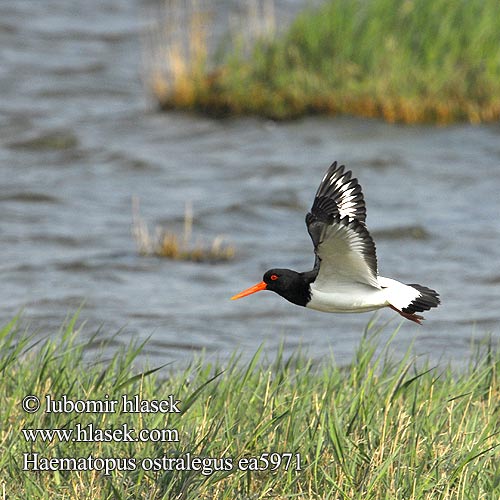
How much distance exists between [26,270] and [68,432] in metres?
5.78

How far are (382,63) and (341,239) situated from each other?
29.8ft

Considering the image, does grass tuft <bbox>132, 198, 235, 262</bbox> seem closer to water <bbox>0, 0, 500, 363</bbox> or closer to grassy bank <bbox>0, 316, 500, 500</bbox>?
water <bbox>0, 0, 500, 363</bbox>

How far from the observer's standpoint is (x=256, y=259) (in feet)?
36.2

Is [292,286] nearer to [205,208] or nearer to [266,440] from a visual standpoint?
[266,440]

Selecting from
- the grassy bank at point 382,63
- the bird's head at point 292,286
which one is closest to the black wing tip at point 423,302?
the bird's head at point 292,286

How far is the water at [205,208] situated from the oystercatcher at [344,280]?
2731 mm

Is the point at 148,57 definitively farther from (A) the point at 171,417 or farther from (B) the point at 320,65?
(A) the point at 171,417

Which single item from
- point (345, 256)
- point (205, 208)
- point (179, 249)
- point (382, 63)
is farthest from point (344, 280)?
point (382, 63)

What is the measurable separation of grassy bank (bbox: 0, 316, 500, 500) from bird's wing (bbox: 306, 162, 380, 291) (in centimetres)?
49

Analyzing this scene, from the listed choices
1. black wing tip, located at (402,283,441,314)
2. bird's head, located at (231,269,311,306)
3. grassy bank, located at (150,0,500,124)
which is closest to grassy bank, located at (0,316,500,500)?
black wing tip, located at (402,283,441,314)

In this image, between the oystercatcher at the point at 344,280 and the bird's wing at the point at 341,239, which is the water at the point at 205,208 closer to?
the bird's wing at the point at 341,239

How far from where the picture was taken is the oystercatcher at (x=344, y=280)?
482cm

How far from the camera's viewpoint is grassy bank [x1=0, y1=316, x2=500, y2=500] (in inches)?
181

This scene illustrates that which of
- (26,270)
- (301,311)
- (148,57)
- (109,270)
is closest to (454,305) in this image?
(301,311)
